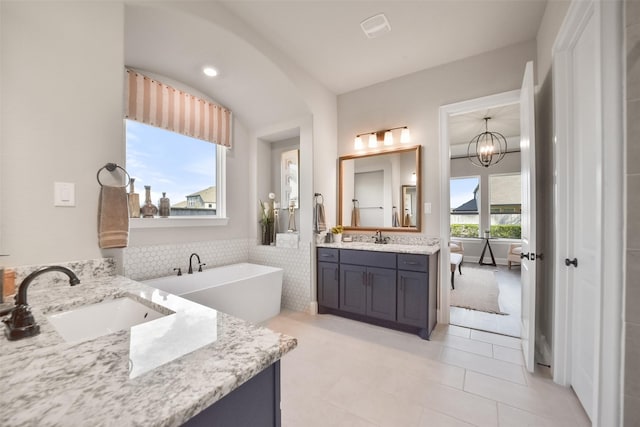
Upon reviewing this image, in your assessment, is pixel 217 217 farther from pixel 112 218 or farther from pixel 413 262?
pixel 413 262

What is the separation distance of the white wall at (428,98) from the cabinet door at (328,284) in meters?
1.18

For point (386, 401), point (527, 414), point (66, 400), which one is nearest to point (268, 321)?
point (386, 401)

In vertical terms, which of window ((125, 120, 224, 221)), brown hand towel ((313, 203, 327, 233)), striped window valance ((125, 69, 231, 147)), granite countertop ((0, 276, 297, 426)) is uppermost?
striped window valance ((125, 69, 231, 147))

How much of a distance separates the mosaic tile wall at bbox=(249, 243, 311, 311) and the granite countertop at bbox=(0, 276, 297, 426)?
7.39 ft

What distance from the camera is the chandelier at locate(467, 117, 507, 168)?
467 centimetres

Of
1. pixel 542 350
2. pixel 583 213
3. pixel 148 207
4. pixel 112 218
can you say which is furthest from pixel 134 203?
pixel 542 350

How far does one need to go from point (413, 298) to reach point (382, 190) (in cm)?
140

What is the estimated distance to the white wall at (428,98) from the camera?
2611 mm

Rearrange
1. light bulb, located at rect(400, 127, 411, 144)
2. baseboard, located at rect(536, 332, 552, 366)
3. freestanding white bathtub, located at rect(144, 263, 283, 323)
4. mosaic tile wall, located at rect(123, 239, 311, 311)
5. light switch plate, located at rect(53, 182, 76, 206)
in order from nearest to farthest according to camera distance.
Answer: light switch plate, located at rect(53, 182, 76, 206) → baseboard, located at rect(536, 332, 552, 366) → freestanding white bathtub, located at rect(144, 263, 283, 323) → mosaic tile wall, located at rect(123, 239, 311, 311) → light bulb, located at rect(400, 127, 411, 144)

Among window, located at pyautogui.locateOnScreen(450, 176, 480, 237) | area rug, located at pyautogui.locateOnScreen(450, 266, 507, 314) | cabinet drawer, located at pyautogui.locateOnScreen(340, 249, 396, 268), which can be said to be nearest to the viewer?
cabinet drawer, located at pyautogui.locateOnScreen(340, 249, 396, 268)

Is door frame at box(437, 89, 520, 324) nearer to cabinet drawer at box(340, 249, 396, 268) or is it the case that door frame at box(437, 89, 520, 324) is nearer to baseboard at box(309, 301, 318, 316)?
cabinet drawer at box(340, 249, 396, 268)

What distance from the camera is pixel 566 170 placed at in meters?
1.75

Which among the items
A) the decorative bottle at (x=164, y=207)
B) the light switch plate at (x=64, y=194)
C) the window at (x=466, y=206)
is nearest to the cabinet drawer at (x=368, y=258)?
the decorative bottle at (x=164, y=207)

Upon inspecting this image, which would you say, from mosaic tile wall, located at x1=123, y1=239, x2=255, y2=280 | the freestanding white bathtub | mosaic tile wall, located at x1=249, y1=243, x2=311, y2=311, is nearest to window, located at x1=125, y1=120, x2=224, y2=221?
mosaic tile wall, located at x1=123, y1=239, x2=255, y2=280
